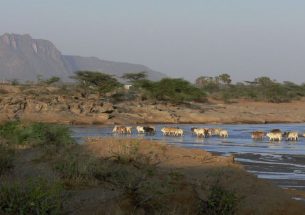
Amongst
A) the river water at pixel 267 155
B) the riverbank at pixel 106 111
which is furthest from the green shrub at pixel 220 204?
the riverbank at pixel 106 111

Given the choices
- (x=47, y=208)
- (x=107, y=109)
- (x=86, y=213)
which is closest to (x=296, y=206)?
(x=86, y=213)

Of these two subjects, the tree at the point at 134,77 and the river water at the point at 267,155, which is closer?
the river water at the point at 267,155

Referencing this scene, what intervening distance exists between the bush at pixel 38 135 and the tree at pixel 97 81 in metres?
36.2

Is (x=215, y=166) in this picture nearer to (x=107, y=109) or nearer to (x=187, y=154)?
(x=187, y=154)

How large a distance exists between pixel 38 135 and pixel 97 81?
38.3m

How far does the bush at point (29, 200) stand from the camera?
7688 mm

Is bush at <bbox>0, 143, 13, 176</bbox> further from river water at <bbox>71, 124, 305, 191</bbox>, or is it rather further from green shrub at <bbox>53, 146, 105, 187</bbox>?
river water at <bbox>71, 124, 305, 191</bbox>

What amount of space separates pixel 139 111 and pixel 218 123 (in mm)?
6623

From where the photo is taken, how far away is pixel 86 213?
351 inches

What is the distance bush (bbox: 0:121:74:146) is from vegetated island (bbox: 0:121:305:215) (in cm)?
69

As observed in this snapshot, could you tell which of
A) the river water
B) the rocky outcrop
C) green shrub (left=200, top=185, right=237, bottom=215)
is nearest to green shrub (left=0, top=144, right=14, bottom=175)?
green shrub (left=200, top=185, right=237, bottom=215)

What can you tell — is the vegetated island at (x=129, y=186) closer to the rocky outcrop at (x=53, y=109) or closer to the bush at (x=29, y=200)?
the bush at (x=29, y=200)

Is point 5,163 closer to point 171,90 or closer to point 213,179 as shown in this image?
point 213,179

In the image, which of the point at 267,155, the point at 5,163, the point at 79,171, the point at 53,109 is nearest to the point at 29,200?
the point at 79,171
